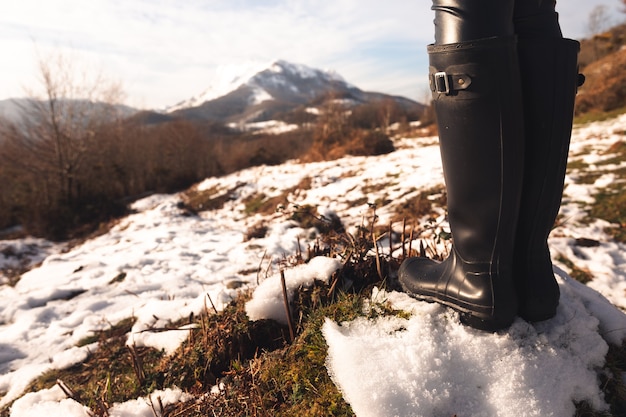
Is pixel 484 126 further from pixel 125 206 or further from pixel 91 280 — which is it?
pixel 125 206

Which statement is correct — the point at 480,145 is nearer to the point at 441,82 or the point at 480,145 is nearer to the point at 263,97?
the point at 441,82

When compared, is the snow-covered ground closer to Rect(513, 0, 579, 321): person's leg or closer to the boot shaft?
Rect(513, 0, 579, 321): person's leg

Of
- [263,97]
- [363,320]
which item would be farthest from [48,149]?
[263,97]

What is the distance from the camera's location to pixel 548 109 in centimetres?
91

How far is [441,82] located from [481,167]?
0.82 feet

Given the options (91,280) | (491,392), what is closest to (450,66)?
(491,392)

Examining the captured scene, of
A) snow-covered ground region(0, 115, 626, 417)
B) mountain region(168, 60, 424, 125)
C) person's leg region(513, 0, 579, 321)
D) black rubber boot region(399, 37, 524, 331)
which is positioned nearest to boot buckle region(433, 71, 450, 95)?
black rubber boot region(399, 37, 524, 331)

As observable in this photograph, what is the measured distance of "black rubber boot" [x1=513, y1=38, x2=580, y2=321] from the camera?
2.96ft

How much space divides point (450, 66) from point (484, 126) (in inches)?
7.0

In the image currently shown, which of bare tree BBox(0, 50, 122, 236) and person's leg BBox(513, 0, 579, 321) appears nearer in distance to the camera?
person's leg BBox(513, 0, 579, 321)

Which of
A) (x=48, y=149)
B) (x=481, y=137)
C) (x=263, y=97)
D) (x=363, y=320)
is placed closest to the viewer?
(x=481, y=137)

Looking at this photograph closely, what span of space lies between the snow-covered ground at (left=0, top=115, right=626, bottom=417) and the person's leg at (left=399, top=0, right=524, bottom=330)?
12 cm

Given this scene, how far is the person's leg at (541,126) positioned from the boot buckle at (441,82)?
210 mm

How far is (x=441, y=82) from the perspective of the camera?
0.91 metres
